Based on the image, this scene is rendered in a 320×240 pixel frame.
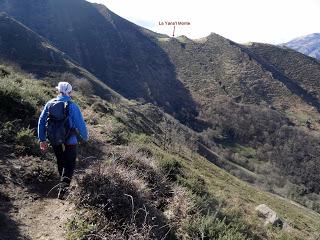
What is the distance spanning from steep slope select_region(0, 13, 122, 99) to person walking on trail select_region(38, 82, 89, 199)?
6926 cm

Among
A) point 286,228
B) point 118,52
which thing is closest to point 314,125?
point 118,52

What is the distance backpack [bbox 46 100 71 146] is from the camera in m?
6.85

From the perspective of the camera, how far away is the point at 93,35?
13638 centimetres

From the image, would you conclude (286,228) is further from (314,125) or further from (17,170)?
(314,125)

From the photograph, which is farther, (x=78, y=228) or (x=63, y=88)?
(x=63, y=88)

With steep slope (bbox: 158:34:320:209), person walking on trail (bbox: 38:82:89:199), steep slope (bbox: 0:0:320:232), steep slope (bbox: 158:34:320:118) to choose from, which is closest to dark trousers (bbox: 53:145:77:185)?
person walking on trail (bbox: 38:82:89:199)

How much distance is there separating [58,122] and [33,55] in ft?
279

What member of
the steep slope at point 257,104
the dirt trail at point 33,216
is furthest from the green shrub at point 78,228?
the steep slope at point 257,104

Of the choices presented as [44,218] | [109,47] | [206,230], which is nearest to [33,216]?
[44,218]

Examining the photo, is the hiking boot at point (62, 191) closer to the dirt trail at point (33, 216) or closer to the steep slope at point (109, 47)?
the dirt trail at point (33, 216)

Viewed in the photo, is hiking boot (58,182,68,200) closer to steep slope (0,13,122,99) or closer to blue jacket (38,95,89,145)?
blue jacket (38,95,89,145)

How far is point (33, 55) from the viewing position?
86.8 meters

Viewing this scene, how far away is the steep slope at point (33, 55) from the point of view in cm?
7950

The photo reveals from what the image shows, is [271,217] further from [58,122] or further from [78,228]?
[78,228]
